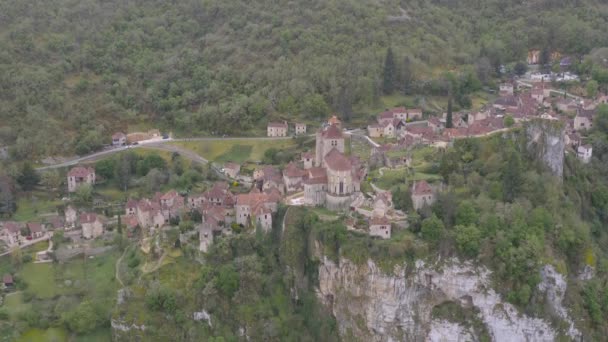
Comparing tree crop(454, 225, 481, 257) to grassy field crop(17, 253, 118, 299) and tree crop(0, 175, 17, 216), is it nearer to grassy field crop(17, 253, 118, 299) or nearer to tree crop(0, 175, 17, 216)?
grassy field crop(17, 253, 118, 299)

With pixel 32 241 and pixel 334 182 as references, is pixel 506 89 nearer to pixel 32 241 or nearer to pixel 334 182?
pixel 334 182

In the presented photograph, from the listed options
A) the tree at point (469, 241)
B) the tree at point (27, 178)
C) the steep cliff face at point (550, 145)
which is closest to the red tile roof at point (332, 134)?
the steep cliff face at point (550, 145)

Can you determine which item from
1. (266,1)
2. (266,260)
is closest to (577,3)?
(266,1)

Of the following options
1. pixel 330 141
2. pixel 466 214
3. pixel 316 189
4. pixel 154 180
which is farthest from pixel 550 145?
pixel 154 180

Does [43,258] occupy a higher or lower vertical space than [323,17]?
lower

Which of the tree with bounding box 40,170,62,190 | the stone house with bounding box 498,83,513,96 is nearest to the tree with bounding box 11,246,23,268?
the tree with bounding box 40,170,62,190

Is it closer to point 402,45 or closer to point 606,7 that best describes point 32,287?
point 402,45
